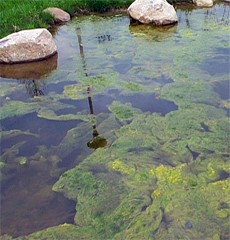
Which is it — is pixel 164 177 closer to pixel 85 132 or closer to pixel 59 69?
pixel 85 132

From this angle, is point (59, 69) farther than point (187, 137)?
Yes

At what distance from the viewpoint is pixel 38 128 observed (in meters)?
4.86

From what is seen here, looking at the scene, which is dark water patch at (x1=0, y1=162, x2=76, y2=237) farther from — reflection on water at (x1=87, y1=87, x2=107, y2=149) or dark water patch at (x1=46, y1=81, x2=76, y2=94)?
dark water patch at (x1=46, y1=81, x2=76, y2=94)

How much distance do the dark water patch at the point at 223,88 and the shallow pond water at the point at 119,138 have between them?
2 centimetres

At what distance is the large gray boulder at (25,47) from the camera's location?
270 inches

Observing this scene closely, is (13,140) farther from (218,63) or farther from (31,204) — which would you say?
(218,63)

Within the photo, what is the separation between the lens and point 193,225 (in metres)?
3.12

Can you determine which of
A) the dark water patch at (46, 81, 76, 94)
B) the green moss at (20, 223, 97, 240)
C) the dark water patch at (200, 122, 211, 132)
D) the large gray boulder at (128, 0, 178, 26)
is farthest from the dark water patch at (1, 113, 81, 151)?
the large gray boulder at (128, 0, 178, 26)

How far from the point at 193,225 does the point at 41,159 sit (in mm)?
1950

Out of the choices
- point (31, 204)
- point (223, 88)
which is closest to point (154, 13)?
point (223, 88)

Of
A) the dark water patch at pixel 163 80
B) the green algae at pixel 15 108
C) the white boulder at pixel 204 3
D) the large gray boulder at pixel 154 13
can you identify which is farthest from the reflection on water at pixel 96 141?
the white boulder at pixel 204 3

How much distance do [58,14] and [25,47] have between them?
2.95 m

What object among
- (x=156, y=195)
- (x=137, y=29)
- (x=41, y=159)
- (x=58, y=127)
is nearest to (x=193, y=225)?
(x=156, y=195)

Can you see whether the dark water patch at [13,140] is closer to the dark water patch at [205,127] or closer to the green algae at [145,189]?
the green algae at [145,189]
